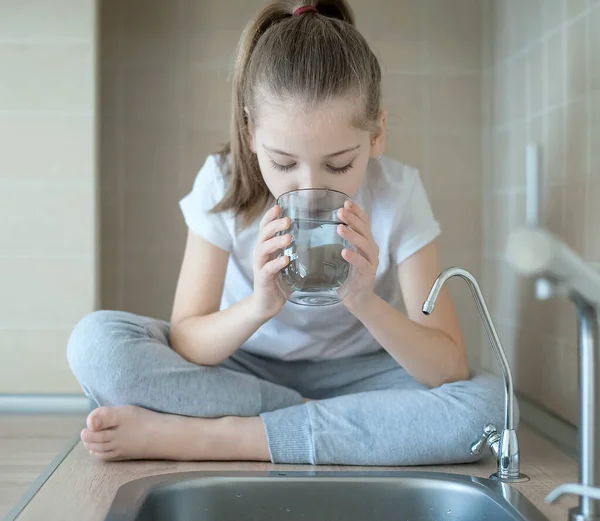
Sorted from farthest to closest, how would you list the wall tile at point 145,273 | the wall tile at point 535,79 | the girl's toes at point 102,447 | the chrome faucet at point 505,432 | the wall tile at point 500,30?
the wall tile at point 145,273 < the wall tile at point 500,30 < the wall tile at point 535,79 < the girl's toes at point 102,447 < the chrome faucet at point 505,432

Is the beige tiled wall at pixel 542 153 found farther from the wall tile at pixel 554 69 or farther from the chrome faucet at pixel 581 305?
the chrome faucet at pixel 581 305

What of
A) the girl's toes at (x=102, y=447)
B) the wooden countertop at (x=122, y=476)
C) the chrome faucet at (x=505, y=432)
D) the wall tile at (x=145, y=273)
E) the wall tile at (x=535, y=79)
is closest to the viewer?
the wooden countertop at (x=122, y=476)

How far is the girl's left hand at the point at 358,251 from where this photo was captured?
3.72ft

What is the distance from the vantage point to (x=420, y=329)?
55.5 inches

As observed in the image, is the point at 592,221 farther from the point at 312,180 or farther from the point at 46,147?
the point at 46,147

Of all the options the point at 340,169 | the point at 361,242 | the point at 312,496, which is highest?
the point at 340,169

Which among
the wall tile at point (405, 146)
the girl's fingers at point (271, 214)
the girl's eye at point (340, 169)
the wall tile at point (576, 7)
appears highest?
the wall tile at point (576, 7)

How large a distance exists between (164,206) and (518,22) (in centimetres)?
94

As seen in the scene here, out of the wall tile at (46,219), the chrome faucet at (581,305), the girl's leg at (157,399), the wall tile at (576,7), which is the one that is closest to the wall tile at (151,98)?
the wall tile at (46,219)

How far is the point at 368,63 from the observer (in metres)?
1.33

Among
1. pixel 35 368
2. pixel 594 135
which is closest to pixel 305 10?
pixel 594 135

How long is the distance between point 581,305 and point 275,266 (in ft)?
1.50

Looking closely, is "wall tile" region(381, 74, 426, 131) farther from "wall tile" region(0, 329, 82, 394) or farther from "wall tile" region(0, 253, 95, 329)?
"wall tile" region(0, 329, 82, 394)

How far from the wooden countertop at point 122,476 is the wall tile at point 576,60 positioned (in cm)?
65
